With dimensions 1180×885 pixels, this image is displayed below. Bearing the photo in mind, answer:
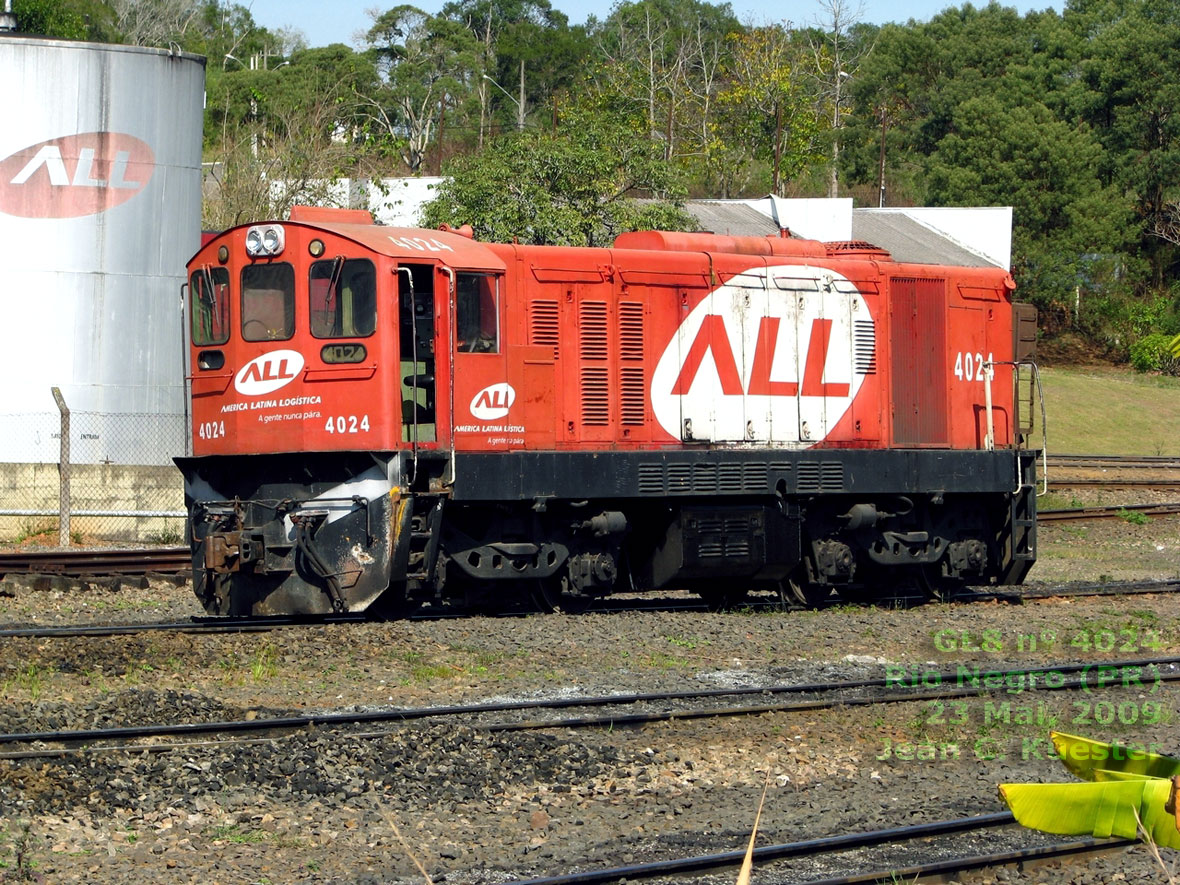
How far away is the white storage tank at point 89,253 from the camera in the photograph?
19797 mm

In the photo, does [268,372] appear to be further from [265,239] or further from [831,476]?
[831,476]

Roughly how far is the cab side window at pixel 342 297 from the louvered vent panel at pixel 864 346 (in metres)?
5.19

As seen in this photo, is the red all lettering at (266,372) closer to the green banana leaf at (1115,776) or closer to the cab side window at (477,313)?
the cab side window at (477,313)

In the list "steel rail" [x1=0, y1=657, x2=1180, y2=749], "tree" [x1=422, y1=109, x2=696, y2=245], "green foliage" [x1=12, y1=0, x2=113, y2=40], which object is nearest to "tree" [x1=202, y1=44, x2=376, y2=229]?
"green foliage" [x1=12, y1=0, x2=113, y2=40]

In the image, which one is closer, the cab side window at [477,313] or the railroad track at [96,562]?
the cab side window at [477,313]

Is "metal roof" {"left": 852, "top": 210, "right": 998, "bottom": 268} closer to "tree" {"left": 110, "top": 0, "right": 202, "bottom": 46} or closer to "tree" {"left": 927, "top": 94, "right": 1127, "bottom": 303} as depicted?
"tree" {"left": 927, "top": 94, "right": 1127, "bottom": 303}

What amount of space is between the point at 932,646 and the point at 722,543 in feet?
7.06

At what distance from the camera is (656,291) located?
12.8 meters

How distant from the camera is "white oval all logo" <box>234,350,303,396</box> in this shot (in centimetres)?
1134

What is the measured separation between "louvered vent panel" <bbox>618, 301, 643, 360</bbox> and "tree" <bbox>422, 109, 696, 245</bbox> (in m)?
15.9

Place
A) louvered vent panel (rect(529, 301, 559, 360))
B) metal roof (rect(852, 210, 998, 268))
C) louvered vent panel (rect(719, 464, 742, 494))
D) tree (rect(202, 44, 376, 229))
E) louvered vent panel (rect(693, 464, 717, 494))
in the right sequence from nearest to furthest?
louvered vent panel (rect(529, 301, 559, 360))
louvered vent panel (rect(693, 464, 717, 494))
louvered vent panel (rect(719, 464, 742, 494))
tree (rect(202, 44, 376, 229))
metal roof (rect(852, 210, 998, 268))

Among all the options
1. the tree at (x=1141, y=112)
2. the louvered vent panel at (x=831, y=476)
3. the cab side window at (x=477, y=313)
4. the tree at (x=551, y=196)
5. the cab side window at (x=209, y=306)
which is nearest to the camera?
the cab side window at (x=477, y=313)

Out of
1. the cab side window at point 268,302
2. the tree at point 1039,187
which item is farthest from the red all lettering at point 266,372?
the tree at point 1039,187

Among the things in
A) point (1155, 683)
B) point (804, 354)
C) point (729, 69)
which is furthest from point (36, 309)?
point (729, 69)
